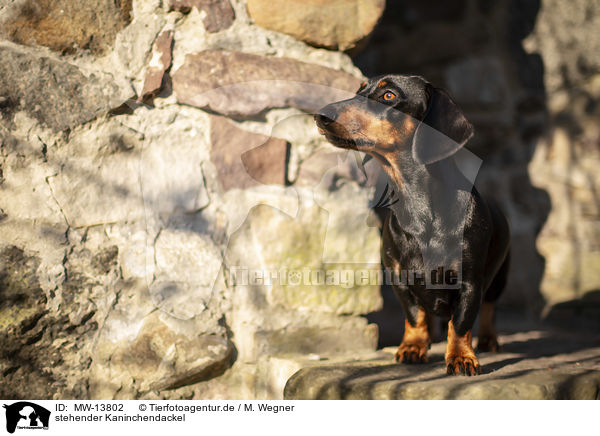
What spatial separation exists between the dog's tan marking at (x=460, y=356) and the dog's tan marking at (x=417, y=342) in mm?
175

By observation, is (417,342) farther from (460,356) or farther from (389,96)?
(389,96)

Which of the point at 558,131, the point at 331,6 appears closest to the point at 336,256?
the point at 331,6

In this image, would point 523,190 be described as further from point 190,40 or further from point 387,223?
point 190,40

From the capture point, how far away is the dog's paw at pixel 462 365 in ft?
5.96

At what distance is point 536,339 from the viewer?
2.53m

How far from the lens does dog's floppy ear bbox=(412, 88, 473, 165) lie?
1.90m

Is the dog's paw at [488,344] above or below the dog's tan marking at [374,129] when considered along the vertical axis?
below

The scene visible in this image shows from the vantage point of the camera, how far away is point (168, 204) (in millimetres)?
→ 2061

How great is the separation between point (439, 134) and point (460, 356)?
79 cm

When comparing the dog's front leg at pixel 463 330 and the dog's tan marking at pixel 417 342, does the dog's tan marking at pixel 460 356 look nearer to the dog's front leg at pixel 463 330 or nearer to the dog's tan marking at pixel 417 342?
the dog's front leg at pixel 463 330
